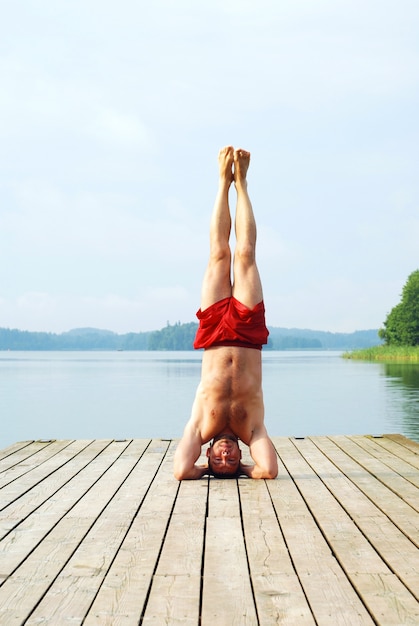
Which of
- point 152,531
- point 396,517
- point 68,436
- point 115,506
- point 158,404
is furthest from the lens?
point 158,404

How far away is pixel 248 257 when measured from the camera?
534 centimetres

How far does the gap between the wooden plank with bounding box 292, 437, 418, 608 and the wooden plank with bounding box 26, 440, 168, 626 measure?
1019mm

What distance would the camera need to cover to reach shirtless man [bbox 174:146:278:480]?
5199 millimetres

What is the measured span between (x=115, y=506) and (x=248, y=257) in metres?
2.00

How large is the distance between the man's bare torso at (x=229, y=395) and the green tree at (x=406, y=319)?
52.1 m

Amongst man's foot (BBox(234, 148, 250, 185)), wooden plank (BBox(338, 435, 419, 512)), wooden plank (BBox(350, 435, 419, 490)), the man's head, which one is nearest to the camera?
wooden plank (BBox(338, 435, 419, 512))

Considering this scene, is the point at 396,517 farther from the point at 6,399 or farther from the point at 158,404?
the point at 6,399

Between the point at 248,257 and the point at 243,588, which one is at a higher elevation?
the point at 248,257

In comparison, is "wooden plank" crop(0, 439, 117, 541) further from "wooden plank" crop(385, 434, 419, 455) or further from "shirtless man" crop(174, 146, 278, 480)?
"wooden plank" crop(385, 434, 419, 455)

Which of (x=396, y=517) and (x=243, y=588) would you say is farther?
(x=396, y=517)

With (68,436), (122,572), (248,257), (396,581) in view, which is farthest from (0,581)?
(68,436)

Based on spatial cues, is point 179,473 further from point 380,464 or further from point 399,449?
point 399,449

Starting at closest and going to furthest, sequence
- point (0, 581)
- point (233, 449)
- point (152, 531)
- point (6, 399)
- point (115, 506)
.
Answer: point (0, 581) < point (152, 531) < point (115, 506) < point (233, 449) < point (6, 399)

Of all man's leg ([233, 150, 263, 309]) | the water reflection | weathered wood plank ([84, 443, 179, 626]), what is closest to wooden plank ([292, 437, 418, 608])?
weathered wood plank ([84, 443, 179, 626])
